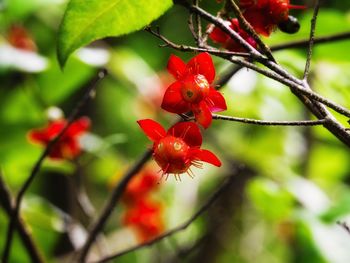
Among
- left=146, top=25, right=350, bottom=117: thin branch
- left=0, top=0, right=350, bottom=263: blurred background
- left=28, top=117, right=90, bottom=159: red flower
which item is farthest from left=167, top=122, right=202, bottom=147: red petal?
left=28, top=117, right=90, bottom=159: red flower

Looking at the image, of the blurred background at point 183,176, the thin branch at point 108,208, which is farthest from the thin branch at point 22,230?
the blurred background at point 183,176

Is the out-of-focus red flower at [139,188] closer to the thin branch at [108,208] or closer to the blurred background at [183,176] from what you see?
the blurred background at [183,176]

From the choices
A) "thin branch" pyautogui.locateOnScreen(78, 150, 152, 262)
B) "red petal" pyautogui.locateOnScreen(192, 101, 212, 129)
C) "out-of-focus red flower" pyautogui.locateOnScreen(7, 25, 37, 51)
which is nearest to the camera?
"red petal" pyautogui.locateOnScreen(192, 101, 212, 129)

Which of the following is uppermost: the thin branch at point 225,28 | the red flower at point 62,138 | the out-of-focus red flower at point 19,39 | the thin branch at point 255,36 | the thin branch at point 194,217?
the thin branch at point 255,36

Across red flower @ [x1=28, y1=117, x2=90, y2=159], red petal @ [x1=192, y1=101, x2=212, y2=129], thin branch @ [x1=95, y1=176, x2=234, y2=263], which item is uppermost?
red petal @ [x1=192, y1=101, x2=212, y2=129]

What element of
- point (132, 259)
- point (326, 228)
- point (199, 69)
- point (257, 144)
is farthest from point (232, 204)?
point (199, 69)

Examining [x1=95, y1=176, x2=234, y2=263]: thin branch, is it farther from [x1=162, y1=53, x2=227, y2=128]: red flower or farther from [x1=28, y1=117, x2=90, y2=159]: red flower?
[x1=28, y1=117, x2=90, y2=159]: red flower
